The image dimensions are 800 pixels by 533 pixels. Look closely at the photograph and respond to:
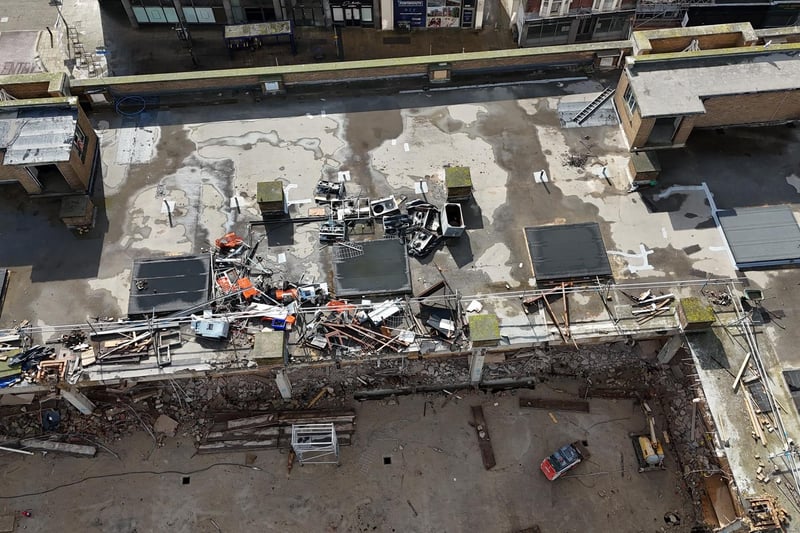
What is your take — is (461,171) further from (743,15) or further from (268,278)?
(743,15)

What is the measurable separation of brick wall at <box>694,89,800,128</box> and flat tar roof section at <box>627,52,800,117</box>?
0.56 meters

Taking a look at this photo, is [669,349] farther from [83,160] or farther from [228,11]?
[228,11]

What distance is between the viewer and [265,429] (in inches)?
1082

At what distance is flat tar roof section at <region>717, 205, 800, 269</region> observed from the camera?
2619cm

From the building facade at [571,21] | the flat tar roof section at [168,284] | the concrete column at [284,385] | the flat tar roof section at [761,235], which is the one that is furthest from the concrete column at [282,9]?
the flat tar roof section at [761,235]

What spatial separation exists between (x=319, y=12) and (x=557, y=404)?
1304 inches

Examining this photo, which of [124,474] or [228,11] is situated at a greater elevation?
[228,11]

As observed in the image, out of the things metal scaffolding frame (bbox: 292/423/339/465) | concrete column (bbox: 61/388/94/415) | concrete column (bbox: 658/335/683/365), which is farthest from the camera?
metal scaffolding frame (bbox: 292/423/339/465)

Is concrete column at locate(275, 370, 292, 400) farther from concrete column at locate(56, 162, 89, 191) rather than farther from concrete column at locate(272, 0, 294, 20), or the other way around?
concrete column at locate(272, 0, 294, 20)

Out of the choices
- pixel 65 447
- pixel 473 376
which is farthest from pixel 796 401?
pixel 65 447

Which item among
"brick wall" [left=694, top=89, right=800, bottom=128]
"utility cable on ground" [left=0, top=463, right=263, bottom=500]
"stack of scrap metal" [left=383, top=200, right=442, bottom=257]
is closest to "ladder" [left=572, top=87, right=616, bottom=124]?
"brick wall" [left=694, top=89, right=800, bottom=128]

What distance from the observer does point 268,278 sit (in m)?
25.9

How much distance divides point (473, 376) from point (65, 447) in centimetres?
1903

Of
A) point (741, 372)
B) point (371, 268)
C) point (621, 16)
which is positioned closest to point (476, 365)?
point (371, 268)
